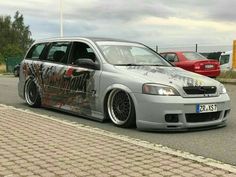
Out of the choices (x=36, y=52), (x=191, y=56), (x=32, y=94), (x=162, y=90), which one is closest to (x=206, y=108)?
(x=162, y=90)

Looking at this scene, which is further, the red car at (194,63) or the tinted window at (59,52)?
the red car at (194,63)

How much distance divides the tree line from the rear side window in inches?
2888

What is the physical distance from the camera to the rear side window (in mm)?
10417

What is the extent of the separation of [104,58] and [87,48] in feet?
2.37

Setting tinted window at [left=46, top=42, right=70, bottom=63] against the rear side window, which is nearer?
tinted window at [left=46, top=42, right=70, bottom=63]

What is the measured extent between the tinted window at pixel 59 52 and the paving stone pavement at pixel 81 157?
2.50 metres

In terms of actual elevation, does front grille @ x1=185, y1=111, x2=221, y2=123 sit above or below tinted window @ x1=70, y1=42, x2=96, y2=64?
below

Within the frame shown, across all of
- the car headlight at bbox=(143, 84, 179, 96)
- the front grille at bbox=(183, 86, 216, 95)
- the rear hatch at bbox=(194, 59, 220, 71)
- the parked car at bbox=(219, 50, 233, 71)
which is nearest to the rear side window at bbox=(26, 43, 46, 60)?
the car headlight at bbox=(143, 84, 179, 96)

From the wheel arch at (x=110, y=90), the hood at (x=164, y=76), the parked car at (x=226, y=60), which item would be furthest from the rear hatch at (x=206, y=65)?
the wheel arch at (x=110, y=90)

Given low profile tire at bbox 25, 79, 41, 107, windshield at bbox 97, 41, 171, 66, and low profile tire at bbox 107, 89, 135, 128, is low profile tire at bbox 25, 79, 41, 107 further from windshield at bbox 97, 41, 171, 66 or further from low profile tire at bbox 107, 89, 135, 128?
low profile tire at bbox 107, 89, 135, 128

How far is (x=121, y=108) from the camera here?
7738mm

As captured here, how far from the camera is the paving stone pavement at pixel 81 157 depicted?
4.82m

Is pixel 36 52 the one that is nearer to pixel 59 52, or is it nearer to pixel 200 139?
pixel 59 52

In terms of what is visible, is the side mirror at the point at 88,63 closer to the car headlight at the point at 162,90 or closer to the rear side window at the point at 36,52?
the car headlight at the point at 162,90
